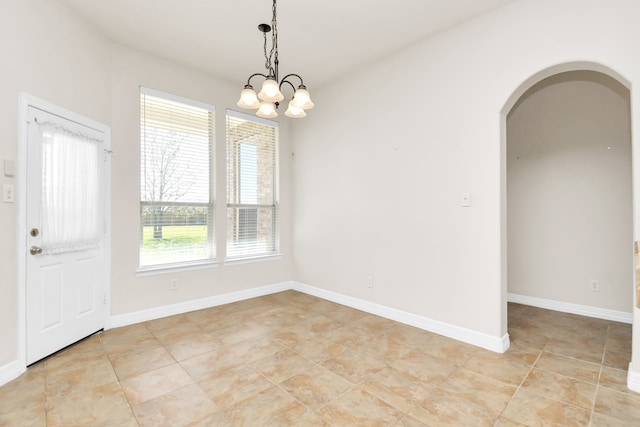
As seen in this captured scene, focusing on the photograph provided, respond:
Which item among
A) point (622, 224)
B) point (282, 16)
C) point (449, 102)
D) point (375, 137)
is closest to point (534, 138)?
point (622, 224)

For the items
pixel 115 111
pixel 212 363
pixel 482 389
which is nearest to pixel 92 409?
pixel 212 363

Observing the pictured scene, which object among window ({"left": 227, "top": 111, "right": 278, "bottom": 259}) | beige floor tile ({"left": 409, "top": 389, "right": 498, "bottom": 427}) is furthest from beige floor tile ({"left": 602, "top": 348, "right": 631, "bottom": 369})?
window ({"left": 227, "top": 111, "right": 278, "bottom": 259})

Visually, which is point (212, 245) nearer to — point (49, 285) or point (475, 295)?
point (49, 285)

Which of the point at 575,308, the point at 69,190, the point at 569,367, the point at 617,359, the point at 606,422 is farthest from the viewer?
the point at 575,308

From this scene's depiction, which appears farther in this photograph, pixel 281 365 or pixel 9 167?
pixel 281 365

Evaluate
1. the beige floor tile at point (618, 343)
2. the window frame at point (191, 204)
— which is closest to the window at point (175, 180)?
the window frame at point (191, 204)

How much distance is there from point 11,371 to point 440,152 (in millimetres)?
4131

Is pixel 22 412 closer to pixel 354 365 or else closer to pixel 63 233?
pixel 63 233

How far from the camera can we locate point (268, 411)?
6.41 ft

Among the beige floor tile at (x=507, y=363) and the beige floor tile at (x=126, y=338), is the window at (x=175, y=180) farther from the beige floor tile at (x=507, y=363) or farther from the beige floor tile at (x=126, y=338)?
the beige floor tile at (x=507, y=363)

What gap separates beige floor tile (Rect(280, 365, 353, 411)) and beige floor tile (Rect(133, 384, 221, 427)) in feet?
1.70

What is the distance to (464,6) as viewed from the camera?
9.11 ft

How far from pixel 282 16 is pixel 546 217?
13.1 ft

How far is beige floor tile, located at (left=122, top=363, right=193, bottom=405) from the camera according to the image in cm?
212
